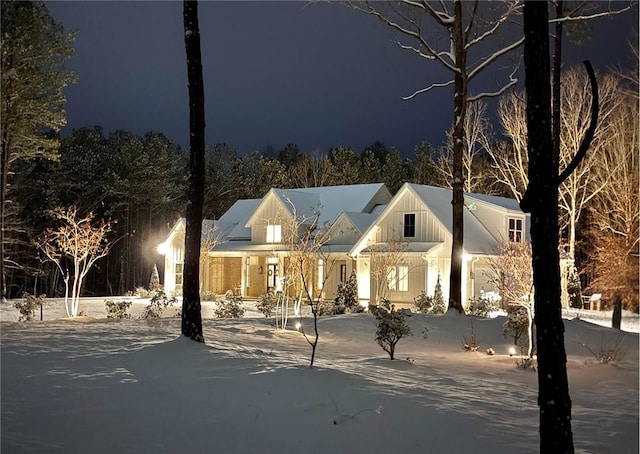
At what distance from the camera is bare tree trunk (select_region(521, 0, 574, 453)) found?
4.89 m

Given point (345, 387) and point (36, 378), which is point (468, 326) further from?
point (36, 378)

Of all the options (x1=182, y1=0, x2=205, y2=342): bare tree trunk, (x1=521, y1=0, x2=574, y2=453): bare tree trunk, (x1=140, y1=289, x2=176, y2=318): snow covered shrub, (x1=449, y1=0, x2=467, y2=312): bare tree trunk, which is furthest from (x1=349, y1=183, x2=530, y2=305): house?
(x1=521, y1=0, x2=574, y2=453): bare tree trunk

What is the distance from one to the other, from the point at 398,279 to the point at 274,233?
8937mm

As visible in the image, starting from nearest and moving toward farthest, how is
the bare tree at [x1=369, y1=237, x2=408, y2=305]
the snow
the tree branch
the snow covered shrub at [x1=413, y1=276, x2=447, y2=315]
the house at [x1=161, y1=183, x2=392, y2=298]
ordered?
the tree branch, the snow, the snow covered shrub at [x1=413, y1=276, x2=447, y2=315], the bare tree at [x1=369, y1=237, x2=408, y2=305], the house at [x1=161, y1=183, x2=392, y2=298]

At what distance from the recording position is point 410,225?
95.0ft

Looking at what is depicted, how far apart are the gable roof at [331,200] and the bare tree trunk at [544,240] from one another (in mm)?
28372

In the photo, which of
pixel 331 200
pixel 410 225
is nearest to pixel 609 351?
pixel 410 225

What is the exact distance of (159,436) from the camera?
19.5 feet

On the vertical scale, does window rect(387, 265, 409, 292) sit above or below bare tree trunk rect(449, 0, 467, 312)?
below

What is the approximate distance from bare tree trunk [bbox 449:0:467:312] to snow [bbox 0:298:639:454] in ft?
21.1

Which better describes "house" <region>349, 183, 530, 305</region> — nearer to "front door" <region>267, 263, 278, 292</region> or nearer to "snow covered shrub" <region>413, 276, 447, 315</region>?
"snow covered shrub" <region>413, 276, 447, 315</region>

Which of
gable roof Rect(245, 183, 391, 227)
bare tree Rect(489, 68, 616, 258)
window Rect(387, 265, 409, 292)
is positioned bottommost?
window Rect(387, 265, 409, 292)

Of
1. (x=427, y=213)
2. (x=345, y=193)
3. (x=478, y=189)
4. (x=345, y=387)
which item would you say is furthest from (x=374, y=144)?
(x=345, y=387)

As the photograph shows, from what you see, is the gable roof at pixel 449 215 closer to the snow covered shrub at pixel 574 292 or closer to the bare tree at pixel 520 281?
the snow covered shrub at pixel 574 292
